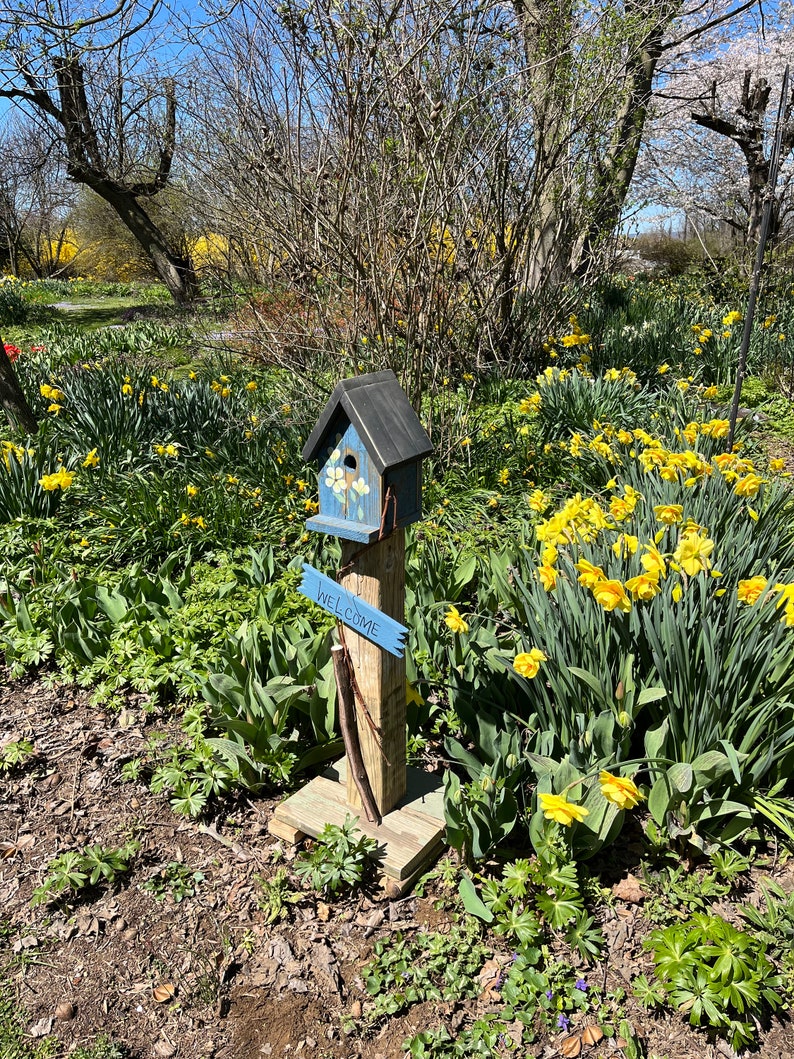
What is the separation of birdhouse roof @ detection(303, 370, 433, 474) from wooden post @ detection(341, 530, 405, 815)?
0.24 metres

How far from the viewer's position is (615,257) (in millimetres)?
6797

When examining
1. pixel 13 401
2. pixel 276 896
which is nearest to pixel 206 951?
pixel 276 896

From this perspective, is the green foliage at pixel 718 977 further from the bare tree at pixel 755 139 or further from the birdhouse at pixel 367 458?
the bare tree at pixel 755 139

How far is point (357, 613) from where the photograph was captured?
1944 millimetres

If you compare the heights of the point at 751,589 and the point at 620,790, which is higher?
the point at 751,589

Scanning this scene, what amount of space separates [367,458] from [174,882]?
147 cm

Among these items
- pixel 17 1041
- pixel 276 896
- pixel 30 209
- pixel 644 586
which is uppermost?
pixel 30 209

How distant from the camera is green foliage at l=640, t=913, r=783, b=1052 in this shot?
1663 millimetres

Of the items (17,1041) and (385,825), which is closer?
(17,1041)

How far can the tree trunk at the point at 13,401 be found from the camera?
5.14m

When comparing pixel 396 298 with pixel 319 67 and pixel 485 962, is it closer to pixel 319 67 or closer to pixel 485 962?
pixel 319 67

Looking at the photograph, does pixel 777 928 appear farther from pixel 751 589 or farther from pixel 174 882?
pixel 174 882

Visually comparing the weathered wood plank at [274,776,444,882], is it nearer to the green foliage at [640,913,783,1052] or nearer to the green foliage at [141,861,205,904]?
the green foliage at [141,861,205,904]

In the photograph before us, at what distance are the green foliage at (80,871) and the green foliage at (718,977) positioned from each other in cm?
157
